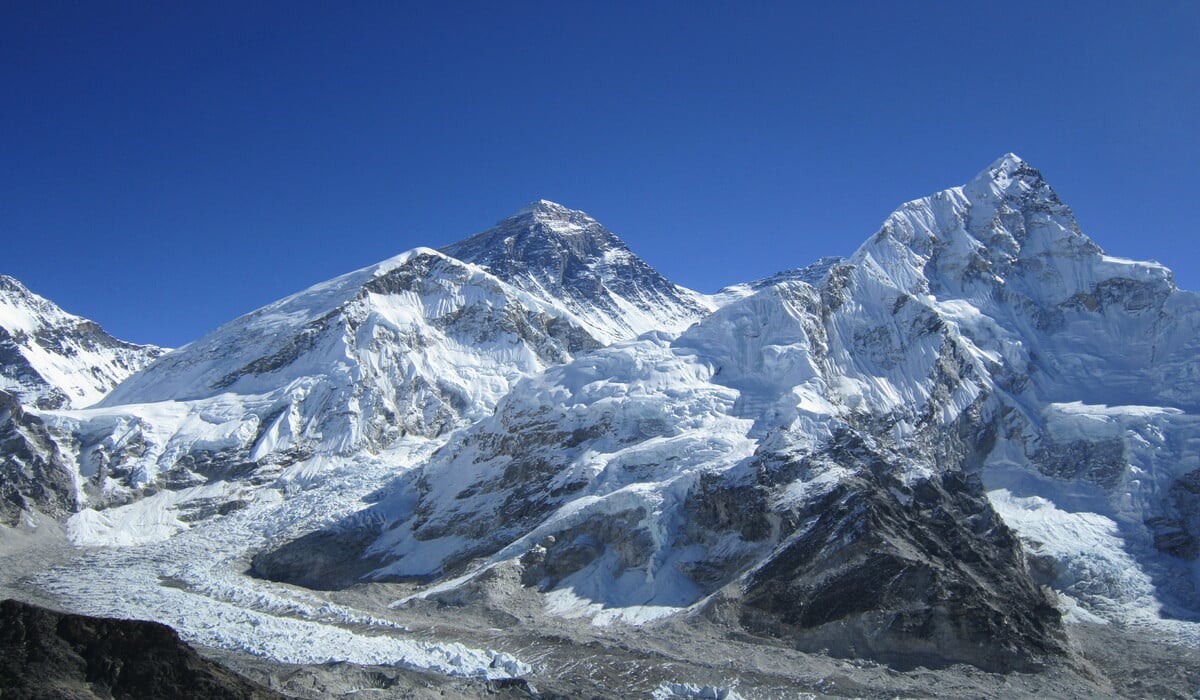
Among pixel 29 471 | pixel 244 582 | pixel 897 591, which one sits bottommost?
pixel 244 582

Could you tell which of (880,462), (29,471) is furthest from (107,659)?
(29,471)

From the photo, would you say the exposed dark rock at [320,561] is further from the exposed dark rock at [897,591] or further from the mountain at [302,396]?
the exposed dark rock at [897,591]

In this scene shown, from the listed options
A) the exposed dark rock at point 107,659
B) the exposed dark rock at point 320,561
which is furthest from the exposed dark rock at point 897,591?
the exposed dark rock at point 320,561

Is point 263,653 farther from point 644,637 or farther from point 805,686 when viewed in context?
point 805,686

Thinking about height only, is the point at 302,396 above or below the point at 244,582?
above

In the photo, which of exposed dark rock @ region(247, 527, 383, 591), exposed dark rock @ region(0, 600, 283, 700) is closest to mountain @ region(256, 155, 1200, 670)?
exposed dark rock @ region(247, 527, 383, 591)

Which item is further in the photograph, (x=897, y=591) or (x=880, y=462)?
(x=880, y=462)

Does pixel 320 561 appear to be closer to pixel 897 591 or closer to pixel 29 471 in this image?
pixel 29 471

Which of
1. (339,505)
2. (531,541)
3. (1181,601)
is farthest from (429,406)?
(1181,601)
